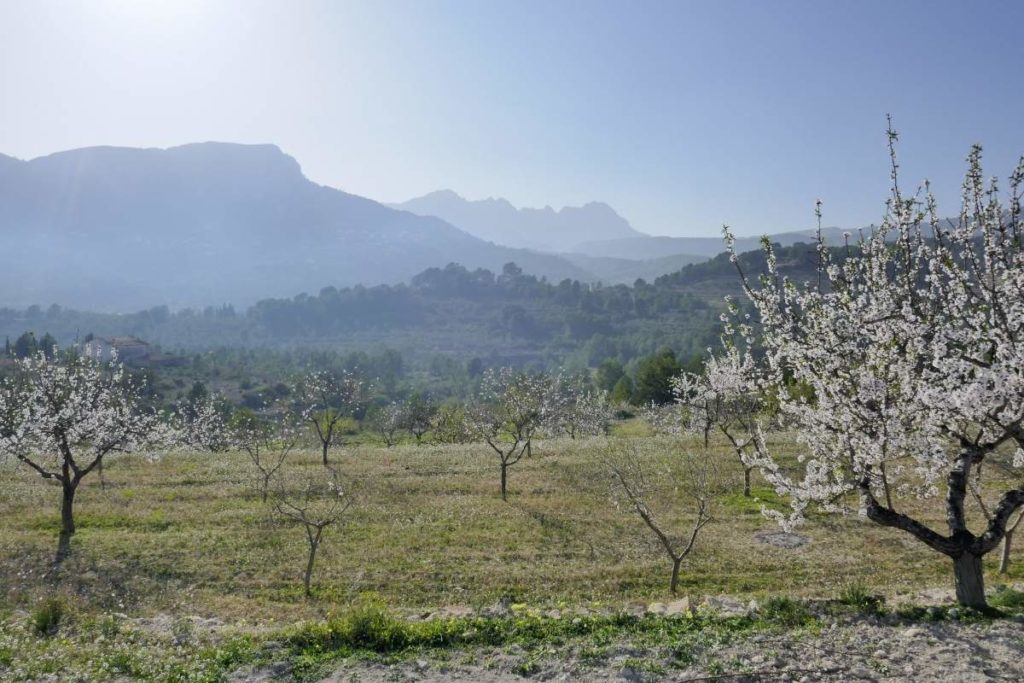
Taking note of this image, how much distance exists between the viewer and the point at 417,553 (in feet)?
82.9

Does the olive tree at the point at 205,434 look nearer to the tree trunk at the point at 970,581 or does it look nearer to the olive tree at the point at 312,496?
the olive tree at the point at 312,496

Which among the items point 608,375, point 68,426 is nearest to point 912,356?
point 68,426

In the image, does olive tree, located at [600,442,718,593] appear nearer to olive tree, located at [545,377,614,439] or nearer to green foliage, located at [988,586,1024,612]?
green foliage, located at [988,586,1024,612]

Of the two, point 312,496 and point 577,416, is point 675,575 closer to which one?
point 312,496

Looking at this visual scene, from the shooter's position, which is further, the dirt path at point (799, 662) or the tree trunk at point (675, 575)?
the tree trunk at point (675, 575)

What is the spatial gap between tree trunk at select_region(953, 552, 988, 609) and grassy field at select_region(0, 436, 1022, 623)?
662 cm

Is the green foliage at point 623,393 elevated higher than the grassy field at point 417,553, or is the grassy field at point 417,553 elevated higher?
the grassy field at point 417,553

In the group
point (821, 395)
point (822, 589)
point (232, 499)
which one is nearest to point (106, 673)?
point (821, 395)

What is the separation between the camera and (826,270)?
1281 centimetres

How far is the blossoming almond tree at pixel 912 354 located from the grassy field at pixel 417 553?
7.27 metres

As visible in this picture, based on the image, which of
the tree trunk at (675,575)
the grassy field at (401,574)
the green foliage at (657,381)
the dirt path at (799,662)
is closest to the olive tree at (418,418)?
the green foliage at (657,381)

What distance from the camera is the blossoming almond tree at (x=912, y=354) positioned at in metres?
11.3

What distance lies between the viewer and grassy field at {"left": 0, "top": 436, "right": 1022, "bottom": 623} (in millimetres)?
20688

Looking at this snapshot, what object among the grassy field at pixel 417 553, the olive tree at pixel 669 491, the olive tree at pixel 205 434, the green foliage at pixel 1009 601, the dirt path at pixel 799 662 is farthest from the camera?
the olive tree at pixel 205 434
